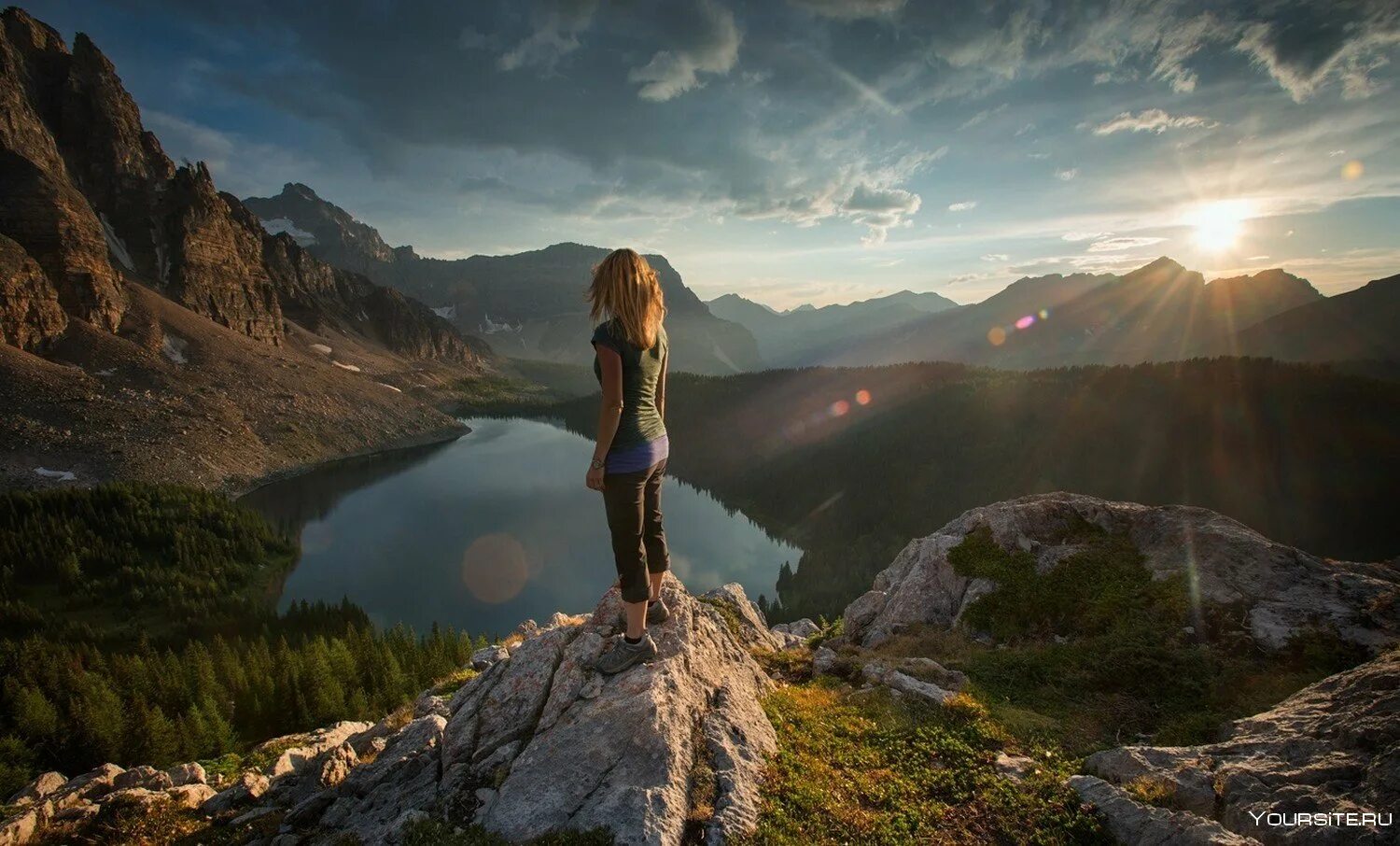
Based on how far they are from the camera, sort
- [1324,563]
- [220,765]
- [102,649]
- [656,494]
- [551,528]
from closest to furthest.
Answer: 1. [656,494]
2. [1324,563]
3. [220,765]
4. [102,649]
5. [551,528]

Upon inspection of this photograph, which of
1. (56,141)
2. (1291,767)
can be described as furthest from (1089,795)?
(56,141)

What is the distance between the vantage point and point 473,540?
100312mm

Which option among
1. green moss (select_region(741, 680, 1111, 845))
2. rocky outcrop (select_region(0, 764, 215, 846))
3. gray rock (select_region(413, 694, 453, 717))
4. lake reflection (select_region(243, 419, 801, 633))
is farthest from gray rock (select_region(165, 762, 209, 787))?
lake reflection (select_region(243, 419, 801, 633))

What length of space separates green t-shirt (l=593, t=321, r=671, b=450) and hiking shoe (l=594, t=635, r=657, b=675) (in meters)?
3.16

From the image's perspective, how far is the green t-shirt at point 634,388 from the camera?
21.7 ft

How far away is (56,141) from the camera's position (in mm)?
178125

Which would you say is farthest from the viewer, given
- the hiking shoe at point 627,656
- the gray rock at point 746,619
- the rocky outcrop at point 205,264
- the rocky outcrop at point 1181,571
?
the rocky outcrop at point 205,264

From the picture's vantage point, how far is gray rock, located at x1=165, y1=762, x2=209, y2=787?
12.7 m

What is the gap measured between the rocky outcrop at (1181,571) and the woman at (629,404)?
10366mm

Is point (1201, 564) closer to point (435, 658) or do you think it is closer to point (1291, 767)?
point (1291, 767)

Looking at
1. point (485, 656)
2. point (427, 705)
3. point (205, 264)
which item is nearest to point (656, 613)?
point (427, 705)

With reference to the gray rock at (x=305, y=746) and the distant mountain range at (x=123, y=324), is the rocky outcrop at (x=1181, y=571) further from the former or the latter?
the distant mountain range at (x=123, y=324)

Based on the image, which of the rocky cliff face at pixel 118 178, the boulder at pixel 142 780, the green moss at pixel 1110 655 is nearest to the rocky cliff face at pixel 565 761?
the boulder at pixel 142 780

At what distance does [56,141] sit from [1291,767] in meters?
294
